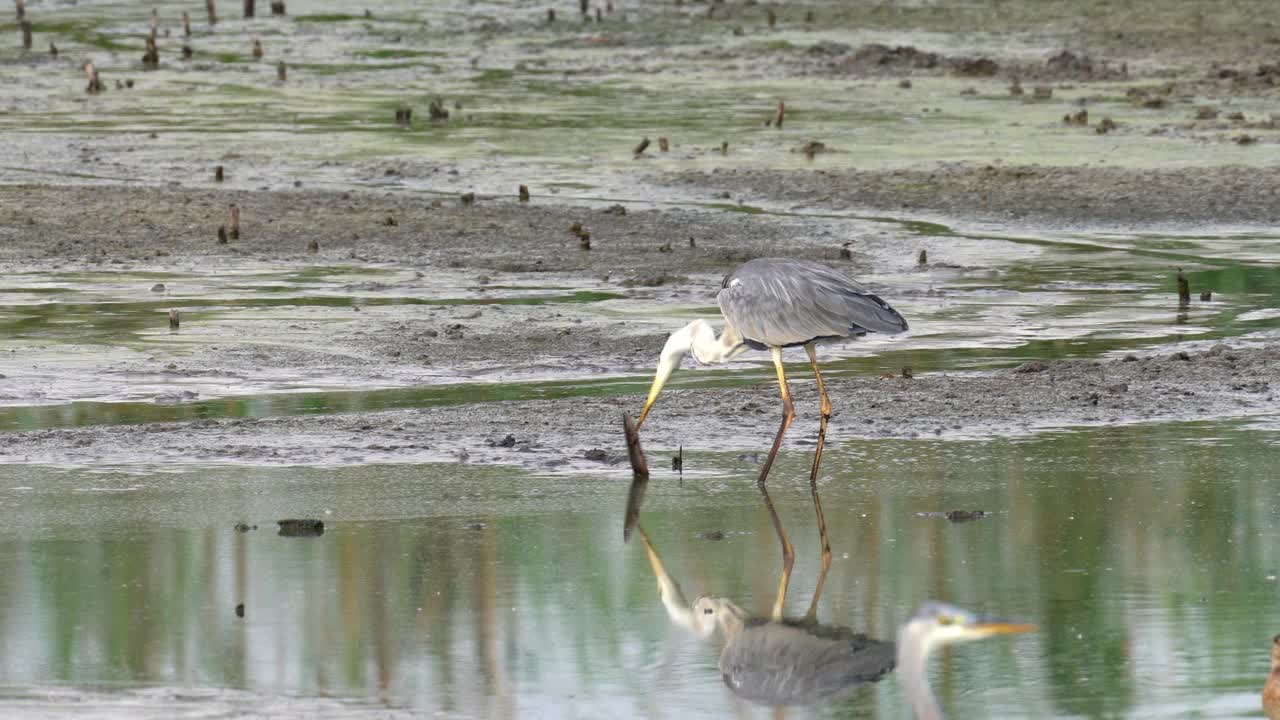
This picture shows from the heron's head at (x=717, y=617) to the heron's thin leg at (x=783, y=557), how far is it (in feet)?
0.42

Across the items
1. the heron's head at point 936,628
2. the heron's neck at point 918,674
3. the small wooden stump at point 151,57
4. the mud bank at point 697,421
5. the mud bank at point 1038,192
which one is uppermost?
the heron's head at point 936,628

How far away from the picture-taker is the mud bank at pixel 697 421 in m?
10.6

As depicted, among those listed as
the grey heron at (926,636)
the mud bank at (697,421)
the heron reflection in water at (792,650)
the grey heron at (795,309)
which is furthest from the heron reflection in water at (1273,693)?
the mud bank at (697,421)

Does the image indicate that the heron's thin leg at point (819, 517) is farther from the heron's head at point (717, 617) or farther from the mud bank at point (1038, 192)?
the mud bank at point (1038, 192)

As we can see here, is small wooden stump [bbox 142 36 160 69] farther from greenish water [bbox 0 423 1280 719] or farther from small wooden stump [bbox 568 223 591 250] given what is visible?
greenish water [bbox 0 423 1280 719]

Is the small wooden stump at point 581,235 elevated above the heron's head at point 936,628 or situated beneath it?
situated beneath

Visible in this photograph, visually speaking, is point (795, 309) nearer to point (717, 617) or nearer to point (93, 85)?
point (717, 617)

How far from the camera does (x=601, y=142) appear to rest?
26109 millimetres

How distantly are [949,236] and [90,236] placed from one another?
23.1 ft

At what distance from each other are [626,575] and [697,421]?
3.19 m

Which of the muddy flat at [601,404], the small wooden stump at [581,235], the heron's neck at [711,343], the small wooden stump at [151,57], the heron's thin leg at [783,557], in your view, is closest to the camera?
the muddy flat at [601,404]

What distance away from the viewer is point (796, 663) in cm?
700

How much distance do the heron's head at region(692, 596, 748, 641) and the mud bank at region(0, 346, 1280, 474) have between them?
2.45 metres

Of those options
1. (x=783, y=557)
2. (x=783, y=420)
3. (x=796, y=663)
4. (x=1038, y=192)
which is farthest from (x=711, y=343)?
(x=1038, y=192)
